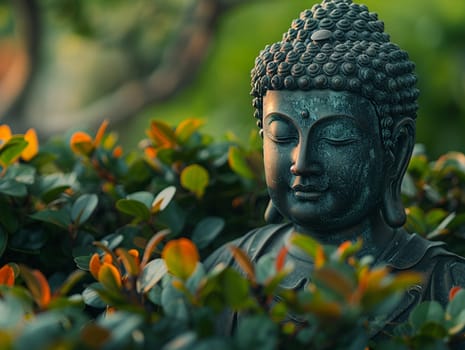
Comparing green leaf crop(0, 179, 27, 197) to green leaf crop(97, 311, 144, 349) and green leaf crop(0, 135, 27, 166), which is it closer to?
green leaf crop(0, 135, 27, 166)

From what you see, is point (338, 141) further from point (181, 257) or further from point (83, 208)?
point (83, 208)

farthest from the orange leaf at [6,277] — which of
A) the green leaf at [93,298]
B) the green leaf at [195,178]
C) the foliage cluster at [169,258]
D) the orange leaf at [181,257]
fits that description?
the green leaf at [195,178]

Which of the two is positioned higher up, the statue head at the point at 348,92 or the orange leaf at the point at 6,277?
the statue head at the point at 348,92

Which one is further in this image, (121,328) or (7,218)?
(7,218)

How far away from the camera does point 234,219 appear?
7.59ft

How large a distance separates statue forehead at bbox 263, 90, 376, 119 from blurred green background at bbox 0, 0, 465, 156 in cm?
356

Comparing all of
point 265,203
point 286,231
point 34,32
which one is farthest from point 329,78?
point 34,32

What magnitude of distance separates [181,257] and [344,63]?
572mm

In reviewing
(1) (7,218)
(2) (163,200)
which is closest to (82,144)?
(1) (7,218)

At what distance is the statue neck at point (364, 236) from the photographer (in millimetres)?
1785

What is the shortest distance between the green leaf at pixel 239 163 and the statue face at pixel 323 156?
1.47 ft

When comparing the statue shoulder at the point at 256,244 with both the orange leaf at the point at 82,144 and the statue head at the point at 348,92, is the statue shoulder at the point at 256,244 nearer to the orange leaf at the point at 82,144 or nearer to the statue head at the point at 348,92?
the statue head at the point at 348,92

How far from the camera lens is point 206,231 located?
2.03 meters

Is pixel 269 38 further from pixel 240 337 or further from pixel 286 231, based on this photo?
pixel 240 337
